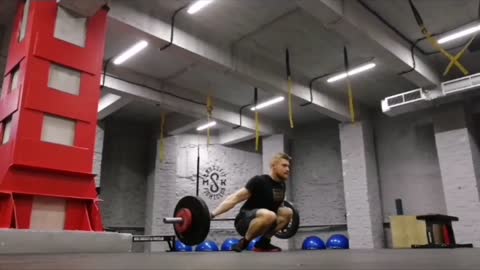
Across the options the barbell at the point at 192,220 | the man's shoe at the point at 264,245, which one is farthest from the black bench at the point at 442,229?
the barbell at the point at 192,220

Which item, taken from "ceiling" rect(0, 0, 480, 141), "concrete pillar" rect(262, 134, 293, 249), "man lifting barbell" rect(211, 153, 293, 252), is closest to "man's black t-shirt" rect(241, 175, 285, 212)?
"man lifting barbell" rect(211, 153, 293, 252)

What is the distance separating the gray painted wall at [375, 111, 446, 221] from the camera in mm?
6719

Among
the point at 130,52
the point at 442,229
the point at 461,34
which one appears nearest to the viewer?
the point at 461,34

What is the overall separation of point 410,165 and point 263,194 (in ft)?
15.9

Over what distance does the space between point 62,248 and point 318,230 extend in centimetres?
618

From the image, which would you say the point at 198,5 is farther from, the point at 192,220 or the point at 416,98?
the point at 416,98

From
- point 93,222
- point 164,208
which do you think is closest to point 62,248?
point 93,222

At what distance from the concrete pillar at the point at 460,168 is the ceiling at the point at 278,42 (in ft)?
2.37

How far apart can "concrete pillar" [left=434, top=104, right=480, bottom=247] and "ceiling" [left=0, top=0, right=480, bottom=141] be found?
722 mm

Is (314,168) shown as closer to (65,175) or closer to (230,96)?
(230,96)

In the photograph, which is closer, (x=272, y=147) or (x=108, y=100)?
(x=108, y=100)

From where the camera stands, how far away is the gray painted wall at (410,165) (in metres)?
6.72

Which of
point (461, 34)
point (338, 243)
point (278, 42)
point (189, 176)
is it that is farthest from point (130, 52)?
point (338, 243)

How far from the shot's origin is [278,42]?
209 inches
